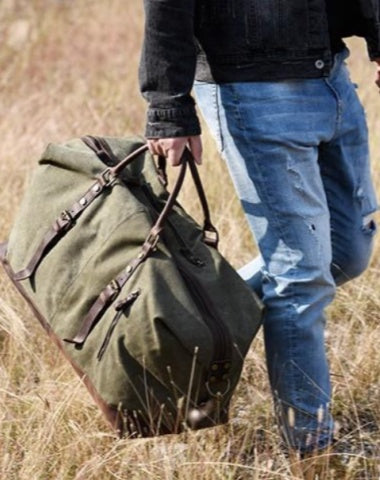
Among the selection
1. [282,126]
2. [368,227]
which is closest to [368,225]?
[368,227]

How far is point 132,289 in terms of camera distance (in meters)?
2.85

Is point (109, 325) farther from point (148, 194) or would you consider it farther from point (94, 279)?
point (148, 194)

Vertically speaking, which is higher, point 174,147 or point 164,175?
point 174,147

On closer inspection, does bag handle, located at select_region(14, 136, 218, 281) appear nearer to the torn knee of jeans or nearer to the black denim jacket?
the black denim jacket

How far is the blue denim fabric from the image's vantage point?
9.61ft

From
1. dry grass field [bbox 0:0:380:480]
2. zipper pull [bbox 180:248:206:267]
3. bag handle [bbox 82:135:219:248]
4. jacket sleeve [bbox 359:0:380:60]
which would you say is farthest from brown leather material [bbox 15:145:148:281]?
jacket sleeve [bbox 359:0:380:60]

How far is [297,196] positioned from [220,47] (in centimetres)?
40

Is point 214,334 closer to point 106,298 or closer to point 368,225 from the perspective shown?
point 106,298

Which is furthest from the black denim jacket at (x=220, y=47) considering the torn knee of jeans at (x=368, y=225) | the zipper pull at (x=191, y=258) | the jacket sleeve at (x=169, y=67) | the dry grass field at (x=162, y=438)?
the dry grass field at (x=162, y=438)

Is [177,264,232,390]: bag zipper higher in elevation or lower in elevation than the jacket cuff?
lower

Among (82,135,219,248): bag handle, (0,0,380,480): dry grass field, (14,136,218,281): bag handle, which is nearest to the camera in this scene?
(82,135,219,248): bag handle

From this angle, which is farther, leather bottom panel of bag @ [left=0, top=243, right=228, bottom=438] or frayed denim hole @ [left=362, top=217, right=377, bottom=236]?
frayed denim hole @ [left=362, top=217, right=377, bottom=236]

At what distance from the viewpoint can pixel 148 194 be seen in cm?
309

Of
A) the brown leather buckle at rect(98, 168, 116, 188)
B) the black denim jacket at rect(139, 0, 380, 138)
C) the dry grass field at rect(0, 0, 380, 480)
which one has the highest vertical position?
the black denim jacket at rect(139, 0, 380, 138)
